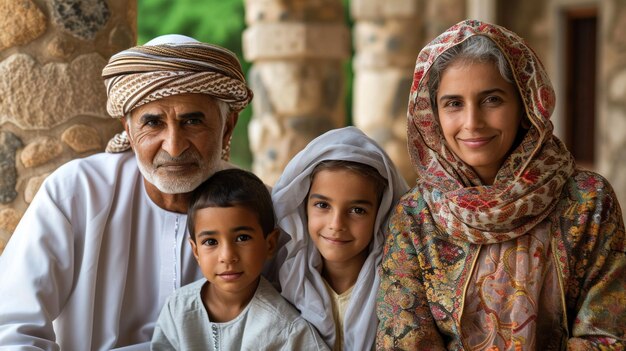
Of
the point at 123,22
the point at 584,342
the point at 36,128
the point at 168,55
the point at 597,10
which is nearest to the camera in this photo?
the point at 584,342

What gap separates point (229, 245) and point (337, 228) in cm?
37

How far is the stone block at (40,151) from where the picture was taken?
3.16 m

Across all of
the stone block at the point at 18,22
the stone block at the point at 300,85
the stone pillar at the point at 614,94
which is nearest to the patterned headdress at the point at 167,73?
the stone block at the point at 18,22

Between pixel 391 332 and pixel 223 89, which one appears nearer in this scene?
pixel 391 332

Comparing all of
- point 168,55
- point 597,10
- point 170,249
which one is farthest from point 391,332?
point 597,10

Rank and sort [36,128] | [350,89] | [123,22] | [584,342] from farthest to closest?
[350,89] < [123,22] < [36,128] < [584,342]

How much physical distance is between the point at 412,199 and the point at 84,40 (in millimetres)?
1533

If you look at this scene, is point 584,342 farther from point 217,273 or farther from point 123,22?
point 123,22

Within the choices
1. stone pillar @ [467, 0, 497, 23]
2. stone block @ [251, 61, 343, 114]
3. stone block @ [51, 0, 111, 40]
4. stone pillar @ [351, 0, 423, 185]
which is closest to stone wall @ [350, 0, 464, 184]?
stone pillar @ [351, 0, 423, 185]

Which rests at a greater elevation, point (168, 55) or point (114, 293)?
point (168, 55)

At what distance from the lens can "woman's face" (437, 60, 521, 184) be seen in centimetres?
248

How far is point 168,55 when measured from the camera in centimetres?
283

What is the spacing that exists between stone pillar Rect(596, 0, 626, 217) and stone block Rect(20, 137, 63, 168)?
4.47m

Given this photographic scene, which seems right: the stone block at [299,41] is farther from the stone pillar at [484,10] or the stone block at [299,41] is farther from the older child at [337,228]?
the older child at [337,228]
